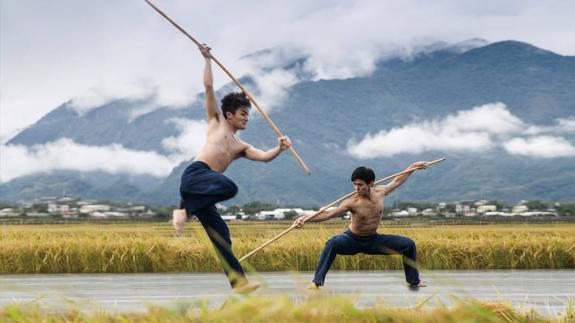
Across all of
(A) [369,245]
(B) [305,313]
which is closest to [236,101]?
(A) [369,245]

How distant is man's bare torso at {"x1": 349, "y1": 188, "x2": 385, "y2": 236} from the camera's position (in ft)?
36.3

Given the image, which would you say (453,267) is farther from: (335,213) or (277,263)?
(335,213)

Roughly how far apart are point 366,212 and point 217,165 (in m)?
2.67

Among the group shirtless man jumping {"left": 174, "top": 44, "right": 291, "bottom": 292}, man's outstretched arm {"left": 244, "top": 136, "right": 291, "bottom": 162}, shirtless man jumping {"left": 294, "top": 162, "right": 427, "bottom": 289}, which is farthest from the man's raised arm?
man's outstretched arm {"left": 244, "top": 136, "right": 291, "bottom": 162}

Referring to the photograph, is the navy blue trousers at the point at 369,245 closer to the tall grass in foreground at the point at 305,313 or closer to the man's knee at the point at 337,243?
the man's knee at the point at 337,243

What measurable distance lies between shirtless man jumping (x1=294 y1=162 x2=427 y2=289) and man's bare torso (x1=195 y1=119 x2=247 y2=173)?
2.12 m

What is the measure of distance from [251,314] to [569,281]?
970 centimetres

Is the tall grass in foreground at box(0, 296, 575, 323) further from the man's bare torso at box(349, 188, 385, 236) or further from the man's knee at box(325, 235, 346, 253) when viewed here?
the man's knee at box(325, 235, 346, 253)

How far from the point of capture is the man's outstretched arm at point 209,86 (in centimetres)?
914

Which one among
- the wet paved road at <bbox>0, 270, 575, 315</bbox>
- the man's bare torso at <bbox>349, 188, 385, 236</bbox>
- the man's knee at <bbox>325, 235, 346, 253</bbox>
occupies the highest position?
the man's bare torso at <bbox>349, 188, 385, 236</bbox>

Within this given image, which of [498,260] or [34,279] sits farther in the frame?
[498,260]

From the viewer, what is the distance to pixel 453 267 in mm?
16531

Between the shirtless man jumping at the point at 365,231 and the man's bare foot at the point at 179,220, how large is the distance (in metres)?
2.50

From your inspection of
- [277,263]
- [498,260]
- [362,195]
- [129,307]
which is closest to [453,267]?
[498,260]
